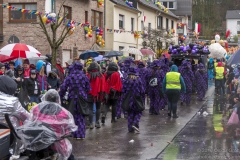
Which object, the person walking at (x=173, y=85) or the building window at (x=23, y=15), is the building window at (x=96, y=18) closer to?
the building window at (x=23, y=15)

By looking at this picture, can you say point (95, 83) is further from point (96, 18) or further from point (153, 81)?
point (96, 18)

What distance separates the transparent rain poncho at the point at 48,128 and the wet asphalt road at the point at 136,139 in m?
1.77

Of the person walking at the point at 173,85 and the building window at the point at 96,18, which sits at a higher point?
the building window at the point at 96,18

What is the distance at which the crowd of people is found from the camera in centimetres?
1205

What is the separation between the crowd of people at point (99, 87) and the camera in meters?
12.0

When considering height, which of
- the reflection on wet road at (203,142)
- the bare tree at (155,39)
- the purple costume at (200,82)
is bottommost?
the reflection on wet road at (203,142)

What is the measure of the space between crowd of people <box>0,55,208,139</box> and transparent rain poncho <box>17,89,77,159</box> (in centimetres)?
337

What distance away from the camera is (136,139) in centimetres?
1241

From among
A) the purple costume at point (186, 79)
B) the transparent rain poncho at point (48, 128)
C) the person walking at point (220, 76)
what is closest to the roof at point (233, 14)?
the person walking at point (220, 76)

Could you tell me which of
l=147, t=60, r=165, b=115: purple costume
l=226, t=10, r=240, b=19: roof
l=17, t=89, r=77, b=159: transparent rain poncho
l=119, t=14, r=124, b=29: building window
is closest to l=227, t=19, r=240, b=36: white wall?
l=226, t=10, r=240, b=19: roof

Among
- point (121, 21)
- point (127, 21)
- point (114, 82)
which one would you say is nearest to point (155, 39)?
point (127, 21)

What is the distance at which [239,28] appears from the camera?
99.2 meters

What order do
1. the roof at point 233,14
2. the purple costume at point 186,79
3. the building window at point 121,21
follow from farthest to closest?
1. the roof at point 233,14
2. the building window at point 121,21
3. the purple costume at point 186,79

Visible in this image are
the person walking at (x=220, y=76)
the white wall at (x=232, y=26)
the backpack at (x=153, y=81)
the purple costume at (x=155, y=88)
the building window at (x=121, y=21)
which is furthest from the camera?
the white wall at (x=232, y=26)
